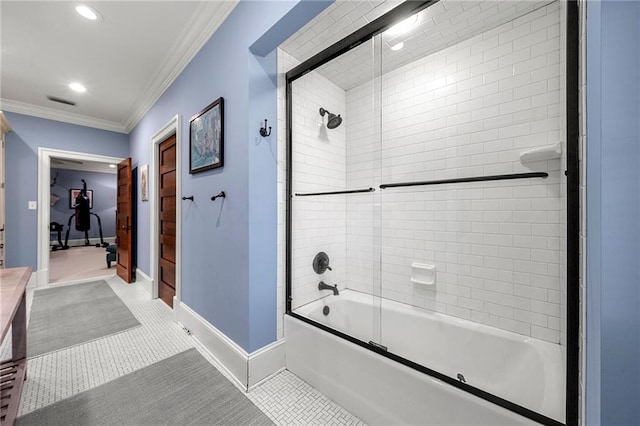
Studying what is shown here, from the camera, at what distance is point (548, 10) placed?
5.02 feet

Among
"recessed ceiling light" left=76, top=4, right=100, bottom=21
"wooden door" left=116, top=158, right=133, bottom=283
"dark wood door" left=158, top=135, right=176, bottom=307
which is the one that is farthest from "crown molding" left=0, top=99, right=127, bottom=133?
"recessed ceiling light" left=76, top=4, right=100, bottom=21

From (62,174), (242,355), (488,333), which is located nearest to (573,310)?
(488,333)

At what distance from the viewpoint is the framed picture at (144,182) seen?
338 centimetres

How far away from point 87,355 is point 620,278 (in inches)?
119

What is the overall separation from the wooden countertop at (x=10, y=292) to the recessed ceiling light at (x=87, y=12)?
189 centimetres

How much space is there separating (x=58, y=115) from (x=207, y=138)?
139 inches

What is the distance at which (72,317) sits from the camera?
8.49ft

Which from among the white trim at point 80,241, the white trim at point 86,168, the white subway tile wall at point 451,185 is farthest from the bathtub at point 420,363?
the white trim at point 80,241

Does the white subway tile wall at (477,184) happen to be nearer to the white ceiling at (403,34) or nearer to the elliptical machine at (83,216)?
the white ceiling at (403,34)

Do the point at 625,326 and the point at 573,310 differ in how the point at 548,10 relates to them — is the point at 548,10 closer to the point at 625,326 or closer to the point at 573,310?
the point at 573,310

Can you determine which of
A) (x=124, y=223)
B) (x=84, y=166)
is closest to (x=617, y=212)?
(x=124, y=223)

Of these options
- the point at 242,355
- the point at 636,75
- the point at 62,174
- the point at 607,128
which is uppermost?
the point at 62,174

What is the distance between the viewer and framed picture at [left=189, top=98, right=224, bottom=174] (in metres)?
1.88

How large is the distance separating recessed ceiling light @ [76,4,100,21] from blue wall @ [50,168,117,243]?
828cm
